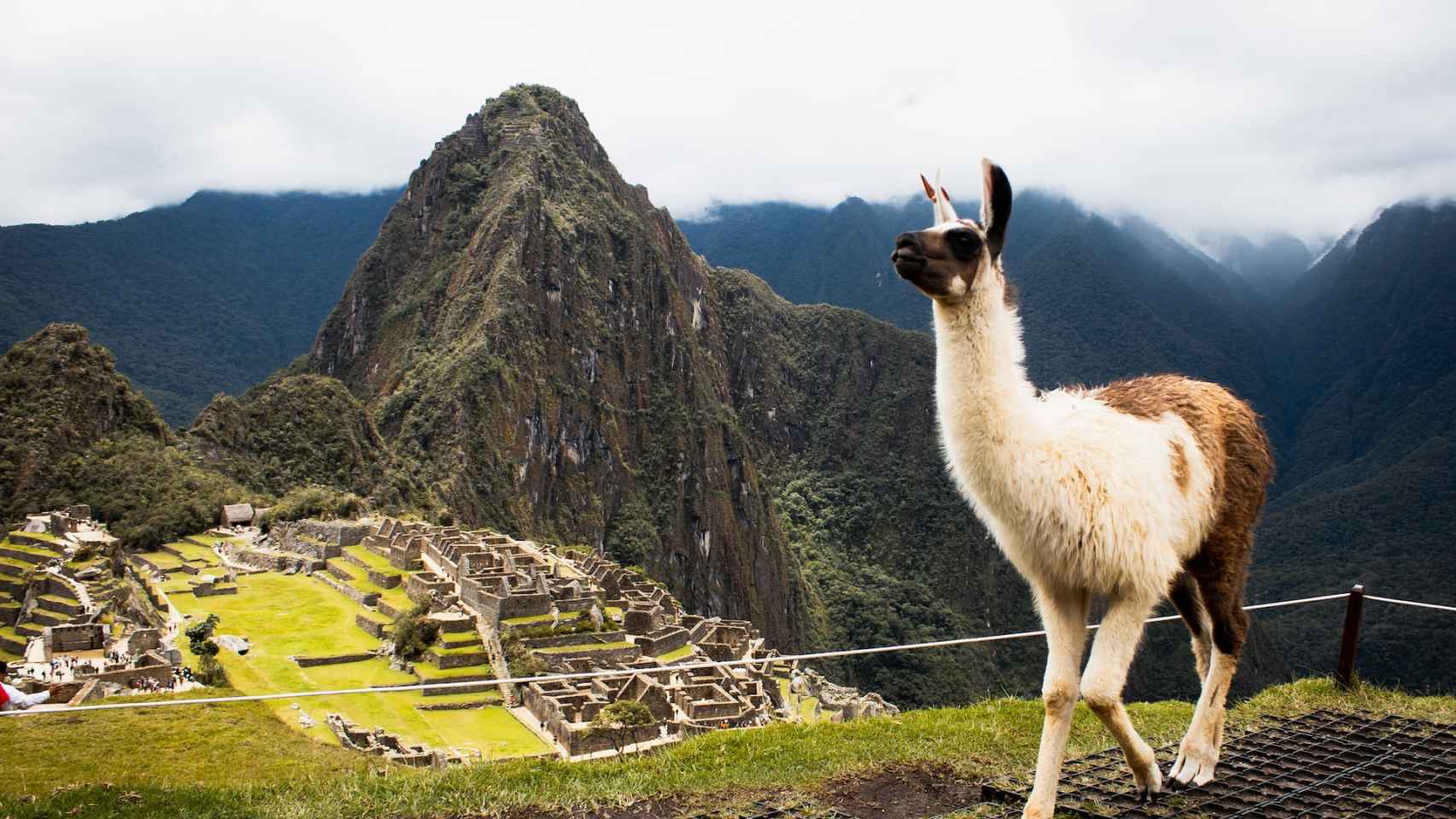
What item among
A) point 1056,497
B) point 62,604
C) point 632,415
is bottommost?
point 62,604

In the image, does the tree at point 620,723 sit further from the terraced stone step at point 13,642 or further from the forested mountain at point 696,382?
the forested mountain at point 696,382

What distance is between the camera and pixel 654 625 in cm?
2259

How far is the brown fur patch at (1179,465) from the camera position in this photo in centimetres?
305

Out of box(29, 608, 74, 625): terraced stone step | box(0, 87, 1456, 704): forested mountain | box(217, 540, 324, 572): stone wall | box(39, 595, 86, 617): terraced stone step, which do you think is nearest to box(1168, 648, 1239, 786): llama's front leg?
box(29, 608, 74, 625): terraced stone step

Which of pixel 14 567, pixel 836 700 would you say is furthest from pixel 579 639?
pixel 14 567

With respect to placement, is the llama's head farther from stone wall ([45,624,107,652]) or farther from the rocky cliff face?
the rocky cliff face

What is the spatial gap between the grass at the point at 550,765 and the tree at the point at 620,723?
7.89m

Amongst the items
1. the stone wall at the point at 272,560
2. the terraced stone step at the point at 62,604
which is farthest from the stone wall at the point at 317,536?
the terraced stone step at the point at 62,604

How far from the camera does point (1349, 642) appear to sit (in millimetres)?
4926

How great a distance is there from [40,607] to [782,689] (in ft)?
47.0

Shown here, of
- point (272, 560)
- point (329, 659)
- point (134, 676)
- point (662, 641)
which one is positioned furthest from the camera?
point (272, 560)

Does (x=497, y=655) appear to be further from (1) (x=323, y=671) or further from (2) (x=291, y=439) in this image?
(2) (x=291, y=439)

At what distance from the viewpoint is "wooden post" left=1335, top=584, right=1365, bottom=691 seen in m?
4.83

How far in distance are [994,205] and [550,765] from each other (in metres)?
2.82
